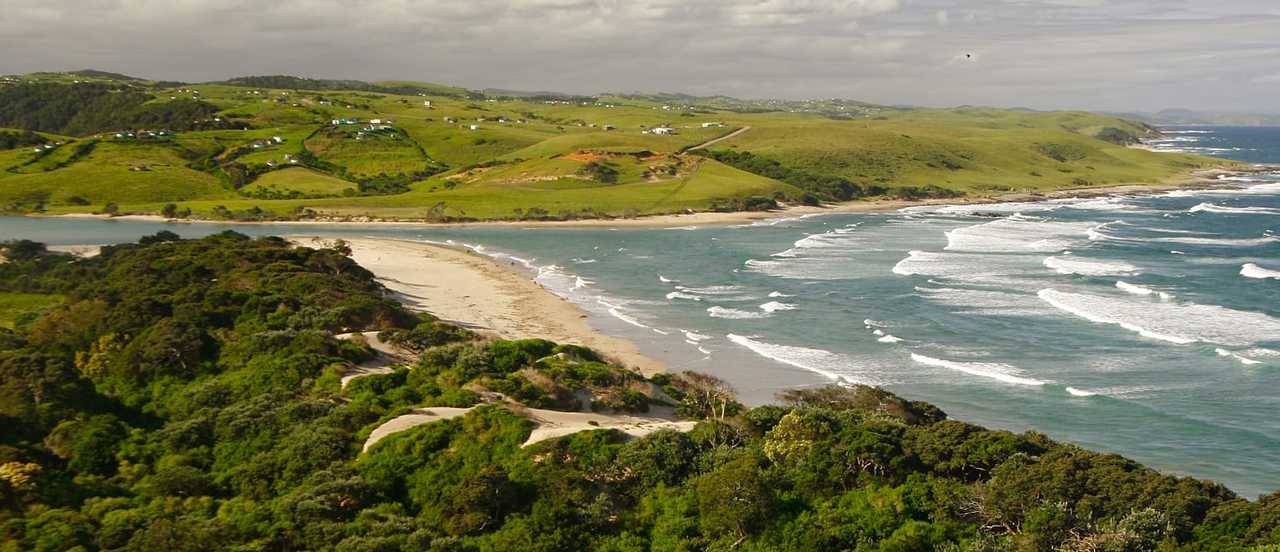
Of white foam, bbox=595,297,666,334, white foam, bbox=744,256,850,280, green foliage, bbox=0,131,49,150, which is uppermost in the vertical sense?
green foliage, bbox=0,131,49,150

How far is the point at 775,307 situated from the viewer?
202 feet

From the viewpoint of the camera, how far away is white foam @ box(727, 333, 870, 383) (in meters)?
46.0

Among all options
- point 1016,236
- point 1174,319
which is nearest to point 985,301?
point 1174,319

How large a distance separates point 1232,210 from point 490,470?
5188 inches

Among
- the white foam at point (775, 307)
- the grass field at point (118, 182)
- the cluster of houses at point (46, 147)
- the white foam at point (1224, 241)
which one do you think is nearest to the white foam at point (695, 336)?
the white foam at point (775, 307)

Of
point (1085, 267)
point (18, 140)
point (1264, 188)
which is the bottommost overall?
point (1085, 267)

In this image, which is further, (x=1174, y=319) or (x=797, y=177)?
(x=797, y=177)

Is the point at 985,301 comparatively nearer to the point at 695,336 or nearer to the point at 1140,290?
the point at 1140,290

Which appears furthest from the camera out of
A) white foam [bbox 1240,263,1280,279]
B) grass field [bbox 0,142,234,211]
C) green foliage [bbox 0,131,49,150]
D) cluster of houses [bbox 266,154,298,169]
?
cluster of houses [bbox 266,154,298,169]

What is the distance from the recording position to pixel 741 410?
34312 millimetres

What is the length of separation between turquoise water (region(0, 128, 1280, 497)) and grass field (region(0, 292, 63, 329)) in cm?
3080

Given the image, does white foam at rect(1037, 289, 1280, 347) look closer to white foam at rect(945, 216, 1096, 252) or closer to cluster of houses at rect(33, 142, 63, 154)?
white foam at rect(945, 216, 1096, 252)

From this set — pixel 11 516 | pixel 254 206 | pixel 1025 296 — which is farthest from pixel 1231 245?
pixel 254 206

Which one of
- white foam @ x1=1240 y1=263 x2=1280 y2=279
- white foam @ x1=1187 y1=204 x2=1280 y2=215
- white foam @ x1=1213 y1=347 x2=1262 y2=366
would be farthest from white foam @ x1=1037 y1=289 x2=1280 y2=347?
white foam @ x1=1187 y1=204 x2=1280 y2=215
